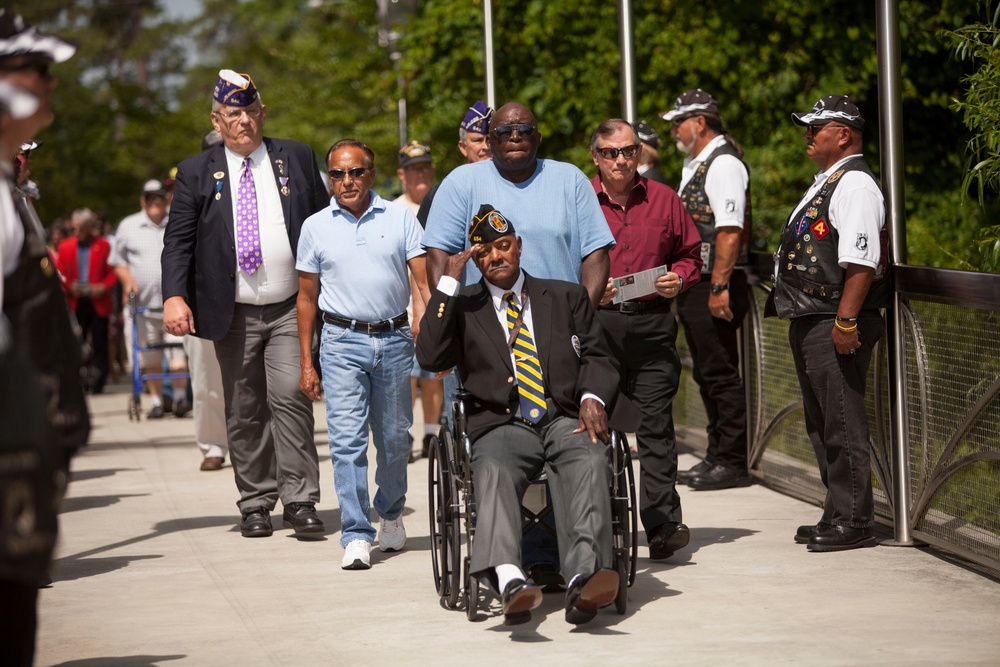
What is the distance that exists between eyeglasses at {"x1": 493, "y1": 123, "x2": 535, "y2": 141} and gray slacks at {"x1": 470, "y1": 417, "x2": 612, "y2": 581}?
1384 millimetres

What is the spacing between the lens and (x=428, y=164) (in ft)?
36.7

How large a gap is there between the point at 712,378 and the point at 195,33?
68.3m

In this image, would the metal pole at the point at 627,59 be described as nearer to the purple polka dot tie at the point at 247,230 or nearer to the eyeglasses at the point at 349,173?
the purple polka dot tie at the point at 247,230

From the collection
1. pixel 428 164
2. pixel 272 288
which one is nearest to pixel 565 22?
pixel 428 164

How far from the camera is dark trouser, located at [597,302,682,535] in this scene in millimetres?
7488

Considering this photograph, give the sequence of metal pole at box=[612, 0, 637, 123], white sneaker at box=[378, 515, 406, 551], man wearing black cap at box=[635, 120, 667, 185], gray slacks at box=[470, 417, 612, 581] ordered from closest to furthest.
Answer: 1. gray slacks at box=[470, 417, 612, 581]
2. white sneaker at box=[378, 515, 406, 551]
3. man wearing black cap at box=[635, 120, 667, 185]
4. metal pole at box=[612, 0, 637, 123]

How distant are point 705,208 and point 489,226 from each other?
3417 mm

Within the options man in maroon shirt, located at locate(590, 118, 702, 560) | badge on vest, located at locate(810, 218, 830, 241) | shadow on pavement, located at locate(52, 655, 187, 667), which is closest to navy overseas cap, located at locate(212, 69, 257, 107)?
man in maroon shirt, located at locate(590, 118, 702, 560)

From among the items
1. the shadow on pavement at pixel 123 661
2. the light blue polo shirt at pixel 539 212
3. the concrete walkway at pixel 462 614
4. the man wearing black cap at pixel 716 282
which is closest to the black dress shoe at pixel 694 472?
the man wearing black cap at pixel 716 282

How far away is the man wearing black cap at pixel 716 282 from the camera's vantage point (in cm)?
930

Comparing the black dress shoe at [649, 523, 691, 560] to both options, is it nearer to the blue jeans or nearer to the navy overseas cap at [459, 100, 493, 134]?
the blue jeans

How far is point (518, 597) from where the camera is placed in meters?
5.76

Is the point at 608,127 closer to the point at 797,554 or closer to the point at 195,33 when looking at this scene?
the point at 797,554

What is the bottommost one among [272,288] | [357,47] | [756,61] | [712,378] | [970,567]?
[970,567]
